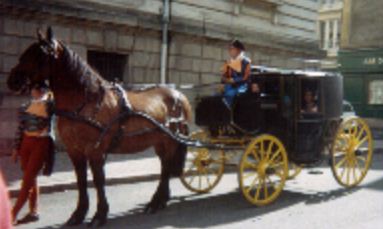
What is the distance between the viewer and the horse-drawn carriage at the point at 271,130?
7.00 meters

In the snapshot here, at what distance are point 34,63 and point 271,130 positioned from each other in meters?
3.78

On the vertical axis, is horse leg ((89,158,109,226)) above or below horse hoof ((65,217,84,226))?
above

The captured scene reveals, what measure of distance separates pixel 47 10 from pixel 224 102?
18.4 feet

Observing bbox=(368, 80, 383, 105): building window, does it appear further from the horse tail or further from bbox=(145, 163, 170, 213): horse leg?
bbox=(145, 163, 170, 213): horse leg

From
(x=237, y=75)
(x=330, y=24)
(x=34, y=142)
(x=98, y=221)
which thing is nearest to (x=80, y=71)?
(x=34, y=142)

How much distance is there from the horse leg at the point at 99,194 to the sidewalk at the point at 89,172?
211cm

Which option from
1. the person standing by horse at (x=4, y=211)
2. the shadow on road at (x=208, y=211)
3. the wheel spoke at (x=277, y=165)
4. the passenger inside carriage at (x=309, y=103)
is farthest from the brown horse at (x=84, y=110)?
the person standing by horse at (x=4, y=211)

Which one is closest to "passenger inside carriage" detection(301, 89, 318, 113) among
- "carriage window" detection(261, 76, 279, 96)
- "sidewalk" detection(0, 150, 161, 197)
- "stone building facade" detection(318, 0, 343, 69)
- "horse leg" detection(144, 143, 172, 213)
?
"carriage window" detection(261, 76, 279, 96)

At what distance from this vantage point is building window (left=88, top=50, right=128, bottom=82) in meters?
12.6

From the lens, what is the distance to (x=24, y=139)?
A: 5648mm

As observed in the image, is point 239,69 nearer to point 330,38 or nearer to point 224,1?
point 224,1

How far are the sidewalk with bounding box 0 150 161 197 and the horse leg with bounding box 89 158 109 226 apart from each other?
2.11m

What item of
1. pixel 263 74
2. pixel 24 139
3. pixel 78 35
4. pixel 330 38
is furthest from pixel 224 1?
pixel 330 38

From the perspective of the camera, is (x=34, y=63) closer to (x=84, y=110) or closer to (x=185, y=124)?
(x=84, y=110)
